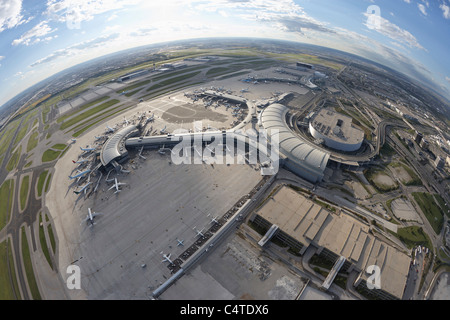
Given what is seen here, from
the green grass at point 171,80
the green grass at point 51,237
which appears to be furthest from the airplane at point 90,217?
the green grass at point 171,80

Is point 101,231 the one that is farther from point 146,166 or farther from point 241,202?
point 241,202

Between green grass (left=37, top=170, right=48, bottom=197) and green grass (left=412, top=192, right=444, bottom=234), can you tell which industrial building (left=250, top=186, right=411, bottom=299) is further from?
green grass (left=37, top=170, right=48, bottom=197)

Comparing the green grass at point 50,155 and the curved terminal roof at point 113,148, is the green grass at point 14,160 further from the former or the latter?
the curved terminal roof at point 113,148

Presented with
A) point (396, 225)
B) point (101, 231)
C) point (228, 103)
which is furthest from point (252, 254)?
point (228, 103)

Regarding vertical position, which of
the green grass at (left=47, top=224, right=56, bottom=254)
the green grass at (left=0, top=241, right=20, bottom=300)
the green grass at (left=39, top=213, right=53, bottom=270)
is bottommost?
the green grass at (left=0, top=241, right=20, bottom=300)

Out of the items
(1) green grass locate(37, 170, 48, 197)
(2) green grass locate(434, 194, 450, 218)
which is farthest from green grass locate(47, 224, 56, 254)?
(2) green grass locate(434, 194, 450, 218)

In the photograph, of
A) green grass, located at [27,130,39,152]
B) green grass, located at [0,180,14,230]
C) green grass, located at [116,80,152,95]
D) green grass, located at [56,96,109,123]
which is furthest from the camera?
green grass, located at [116,80,152,95]

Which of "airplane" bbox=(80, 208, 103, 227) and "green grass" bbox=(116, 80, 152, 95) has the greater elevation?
"green grass" bbox=(116, 80, 152, 95)
